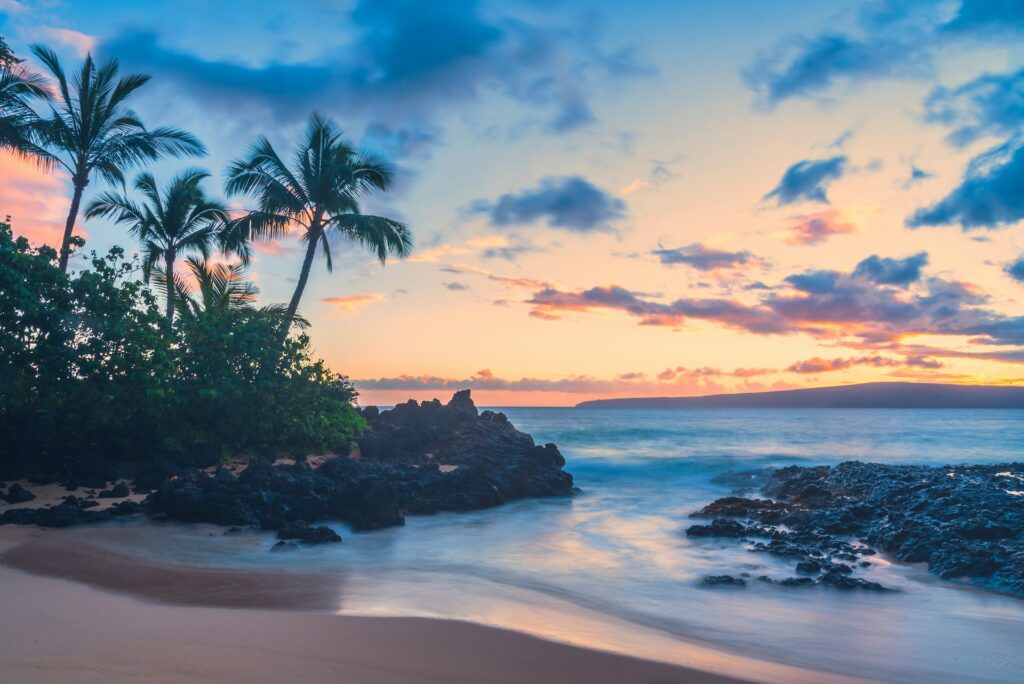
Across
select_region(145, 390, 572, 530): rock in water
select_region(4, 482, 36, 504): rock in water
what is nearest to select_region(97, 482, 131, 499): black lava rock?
select_region(145, 390, 572, 530): rock in water

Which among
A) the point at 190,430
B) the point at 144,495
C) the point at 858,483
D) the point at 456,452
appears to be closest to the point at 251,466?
the point at 144,495

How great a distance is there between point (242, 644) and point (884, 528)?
12.1m

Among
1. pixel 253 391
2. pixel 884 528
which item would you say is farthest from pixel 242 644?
pixel 253 391

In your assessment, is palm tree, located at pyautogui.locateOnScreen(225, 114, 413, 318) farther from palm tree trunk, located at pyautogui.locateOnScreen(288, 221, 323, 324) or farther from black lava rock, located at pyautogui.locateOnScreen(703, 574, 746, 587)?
black lava rock, located at pyautogui.locateOnScreen(703, 574, 746, 587)

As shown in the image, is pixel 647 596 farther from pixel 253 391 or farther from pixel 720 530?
pixel 253 391

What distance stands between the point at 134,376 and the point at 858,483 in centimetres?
1948

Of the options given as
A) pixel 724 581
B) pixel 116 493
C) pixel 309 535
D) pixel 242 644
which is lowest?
pixel 724 581

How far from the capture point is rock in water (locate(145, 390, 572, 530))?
12109 mm

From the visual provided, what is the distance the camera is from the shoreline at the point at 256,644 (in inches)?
179

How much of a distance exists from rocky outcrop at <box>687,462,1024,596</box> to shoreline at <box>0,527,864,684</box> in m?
5.52

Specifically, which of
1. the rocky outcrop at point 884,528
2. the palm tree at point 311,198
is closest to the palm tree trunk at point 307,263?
the palm tree at point 311,198

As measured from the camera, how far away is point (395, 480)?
1619 cm

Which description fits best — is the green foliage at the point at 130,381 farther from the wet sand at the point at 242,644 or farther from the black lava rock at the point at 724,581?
the black lava rock at the point at 724,581

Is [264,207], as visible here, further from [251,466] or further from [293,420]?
[251,466]
